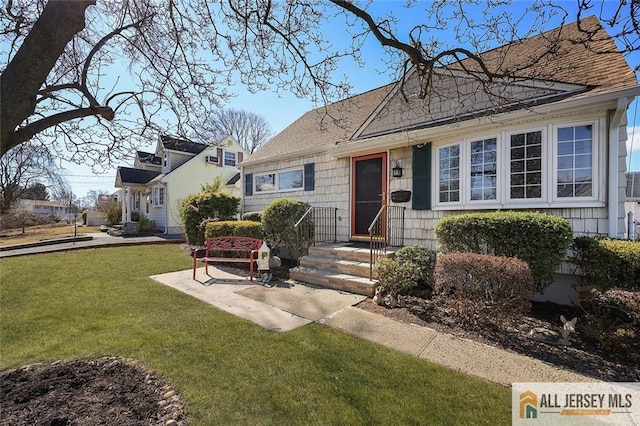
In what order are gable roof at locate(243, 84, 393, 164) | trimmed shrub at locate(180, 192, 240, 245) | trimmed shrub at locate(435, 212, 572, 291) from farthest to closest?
trimmed shrub at locate(180, 192, 240, 245)
gable roof at locate(243, 84, 393, 164)
trimmed shrub at locate(435, 212, 572, 291)

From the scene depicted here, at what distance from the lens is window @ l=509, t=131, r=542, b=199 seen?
5.52m

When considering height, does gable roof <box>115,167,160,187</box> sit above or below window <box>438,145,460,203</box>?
above

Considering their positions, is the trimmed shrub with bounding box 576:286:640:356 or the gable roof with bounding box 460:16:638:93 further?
the gable roof with bounding box 460:16:638:93

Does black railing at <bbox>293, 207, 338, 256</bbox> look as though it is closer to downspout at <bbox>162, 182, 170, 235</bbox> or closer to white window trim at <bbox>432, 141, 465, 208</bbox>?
white window trim at <bbox>432, 141, 465, 208</bbox>

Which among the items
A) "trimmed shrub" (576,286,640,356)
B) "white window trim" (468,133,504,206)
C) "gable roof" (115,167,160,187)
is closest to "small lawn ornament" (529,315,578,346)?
"trimmed shrub" (576,286,640,356)

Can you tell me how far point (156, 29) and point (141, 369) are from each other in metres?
4.46

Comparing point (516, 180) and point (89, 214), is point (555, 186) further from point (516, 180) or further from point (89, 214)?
point (89, 214)

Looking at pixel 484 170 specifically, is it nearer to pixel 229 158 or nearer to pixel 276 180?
pixel 276 180

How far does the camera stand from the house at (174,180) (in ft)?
61.6

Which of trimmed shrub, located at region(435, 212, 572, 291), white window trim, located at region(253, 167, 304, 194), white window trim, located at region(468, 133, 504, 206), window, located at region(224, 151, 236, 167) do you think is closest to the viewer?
trimmed shrub, located at region(435, 212, 572, 291)

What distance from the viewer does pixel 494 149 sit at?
6.06 metres

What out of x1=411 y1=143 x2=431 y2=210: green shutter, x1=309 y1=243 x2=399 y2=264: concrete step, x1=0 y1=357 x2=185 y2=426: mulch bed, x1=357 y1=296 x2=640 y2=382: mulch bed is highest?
x1=411 y1=143 x2=431 y2=210: green shutter

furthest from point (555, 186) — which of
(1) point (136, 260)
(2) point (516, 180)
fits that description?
(1) point (136, 260)

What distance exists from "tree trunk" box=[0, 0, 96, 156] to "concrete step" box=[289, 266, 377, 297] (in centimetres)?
507
